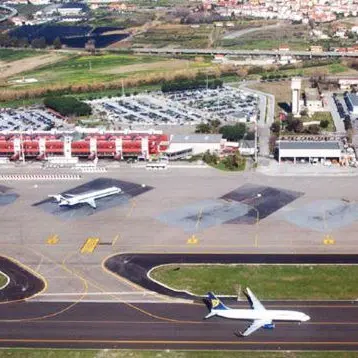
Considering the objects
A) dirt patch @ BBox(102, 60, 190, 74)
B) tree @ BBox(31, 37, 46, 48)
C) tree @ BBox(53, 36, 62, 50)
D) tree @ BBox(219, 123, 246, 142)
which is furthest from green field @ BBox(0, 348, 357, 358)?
tree @ BBox(31, 37, 46, 48)

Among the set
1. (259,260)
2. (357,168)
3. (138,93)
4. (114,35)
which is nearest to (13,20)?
(114,35)

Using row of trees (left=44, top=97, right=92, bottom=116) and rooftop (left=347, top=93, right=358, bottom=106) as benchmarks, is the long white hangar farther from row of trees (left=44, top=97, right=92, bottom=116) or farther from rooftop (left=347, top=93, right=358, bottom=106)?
row of trees (left=44, top=97, right=92, bottom=116)

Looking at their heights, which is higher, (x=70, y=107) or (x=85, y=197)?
(x=70, y=107)

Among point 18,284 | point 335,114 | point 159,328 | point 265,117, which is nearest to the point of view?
point 159,328

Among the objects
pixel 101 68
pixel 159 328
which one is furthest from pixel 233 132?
pixel 101 68

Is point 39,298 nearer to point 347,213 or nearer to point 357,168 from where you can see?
point 347,213

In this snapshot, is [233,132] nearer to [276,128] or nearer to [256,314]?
[276,128]

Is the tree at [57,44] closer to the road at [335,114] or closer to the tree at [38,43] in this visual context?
the tree at [38,43]
